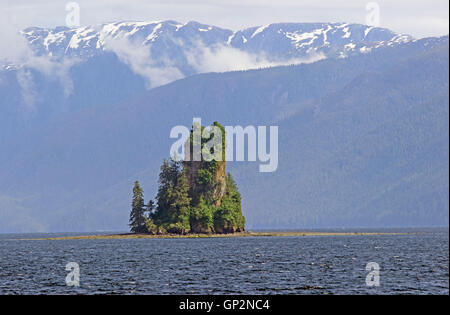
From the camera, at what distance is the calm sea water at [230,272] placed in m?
115

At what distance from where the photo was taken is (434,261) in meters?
158

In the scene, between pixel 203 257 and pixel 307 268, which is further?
pixel 203 257

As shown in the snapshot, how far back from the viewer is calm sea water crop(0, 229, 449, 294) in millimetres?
115062

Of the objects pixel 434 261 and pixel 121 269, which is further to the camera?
pixel 434 261

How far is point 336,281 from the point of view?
123062 millimetres

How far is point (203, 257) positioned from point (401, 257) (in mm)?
34962

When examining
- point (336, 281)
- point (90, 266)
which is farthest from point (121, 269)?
point (336, 281)

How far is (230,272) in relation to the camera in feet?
455
